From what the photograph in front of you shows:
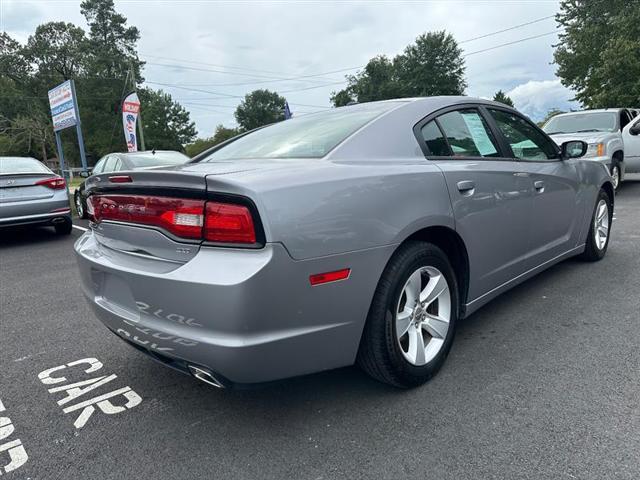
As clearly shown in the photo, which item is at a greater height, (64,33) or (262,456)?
(64,33)

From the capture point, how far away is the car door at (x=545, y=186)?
3164 mm

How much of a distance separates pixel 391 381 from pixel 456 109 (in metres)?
1.69

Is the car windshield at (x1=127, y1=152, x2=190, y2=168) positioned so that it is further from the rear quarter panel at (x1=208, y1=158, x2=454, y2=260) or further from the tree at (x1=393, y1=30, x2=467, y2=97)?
the tree at (x1=393, y1=30, x2=467, y2=97)

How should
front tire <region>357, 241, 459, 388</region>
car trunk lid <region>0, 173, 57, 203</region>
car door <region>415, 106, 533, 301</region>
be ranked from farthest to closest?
car trunk lid <region>0, 173, 57, 203</region> < car door <region>415, 106, 533, 301</region> < front tire <region>357, 241, 459, 388</region>

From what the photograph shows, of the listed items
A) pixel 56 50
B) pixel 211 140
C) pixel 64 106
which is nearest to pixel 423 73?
pixel 211 140

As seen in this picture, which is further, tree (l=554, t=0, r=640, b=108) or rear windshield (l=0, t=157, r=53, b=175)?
tree (l=554, t=0, r=640, b=108)

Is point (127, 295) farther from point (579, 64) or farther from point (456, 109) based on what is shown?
point (579, 64)

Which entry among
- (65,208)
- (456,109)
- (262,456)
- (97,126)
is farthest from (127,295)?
(97,126)

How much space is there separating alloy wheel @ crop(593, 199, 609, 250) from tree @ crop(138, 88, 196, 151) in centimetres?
5854

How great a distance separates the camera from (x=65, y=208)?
7.16m

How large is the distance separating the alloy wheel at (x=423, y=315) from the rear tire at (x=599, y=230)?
2.45 meters

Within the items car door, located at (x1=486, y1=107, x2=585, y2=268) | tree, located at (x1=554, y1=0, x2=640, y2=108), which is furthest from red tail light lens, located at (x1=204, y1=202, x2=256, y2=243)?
tree, located at (x1=554, y1=0, x2=640, y2=108)

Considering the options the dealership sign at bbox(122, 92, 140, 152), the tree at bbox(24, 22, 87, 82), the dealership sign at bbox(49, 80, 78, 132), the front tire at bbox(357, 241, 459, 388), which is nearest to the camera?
the front tire at bbox(357, 241, 459, 388)

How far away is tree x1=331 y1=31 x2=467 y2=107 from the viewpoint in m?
62.4
